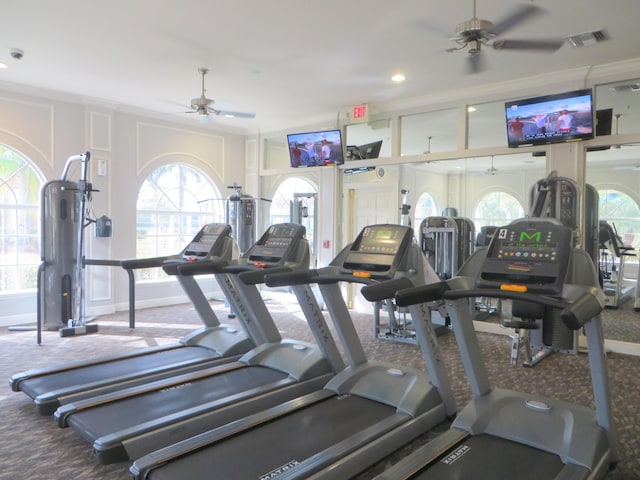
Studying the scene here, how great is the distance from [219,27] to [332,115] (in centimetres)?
344

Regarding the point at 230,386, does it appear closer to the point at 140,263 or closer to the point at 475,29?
the point at 140,263

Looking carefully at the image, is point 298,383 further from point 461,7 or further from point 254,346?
point 461,7

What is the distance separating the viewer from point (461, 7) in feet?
12.5

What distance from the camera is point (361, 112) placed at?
6.85 meters

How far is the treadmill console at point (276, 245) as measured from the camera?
4.00 m

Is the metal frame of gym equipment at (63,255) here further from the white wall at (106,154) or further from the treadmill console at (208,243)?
the treadmill console at (208,243)

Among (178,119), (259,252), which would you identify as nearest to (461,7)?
(259,252)

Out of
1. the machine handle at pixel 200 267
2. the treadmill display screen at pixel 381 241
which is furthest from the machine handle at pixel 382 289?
the machine handle at pixel 200 267

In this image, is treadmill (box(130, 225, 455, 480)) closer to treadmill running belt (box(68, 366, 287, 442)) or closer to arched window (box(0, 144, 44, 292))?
treadmill running belt (box(68, 366, 287, 442))

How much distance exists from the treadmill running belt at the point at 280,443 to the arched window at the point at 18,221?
206 inches

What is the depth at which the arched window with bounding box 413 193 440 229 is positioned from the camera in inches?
305

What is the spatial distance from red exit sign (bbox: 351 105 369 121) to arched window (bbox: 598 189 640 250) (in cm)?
409

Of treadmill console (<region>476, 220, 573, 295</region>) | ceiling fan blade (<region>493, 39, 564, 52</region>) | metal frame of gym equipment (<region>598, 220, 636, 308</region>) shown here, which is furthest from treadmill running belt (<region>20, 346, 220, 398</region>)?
metal frame of gym equipment (<region>598, 220, 636, 308</region>)

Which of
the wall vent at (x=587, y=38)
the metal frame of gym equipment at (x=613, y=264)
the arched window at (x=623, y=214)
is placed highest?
the wall vent at (x=587, y=38)
